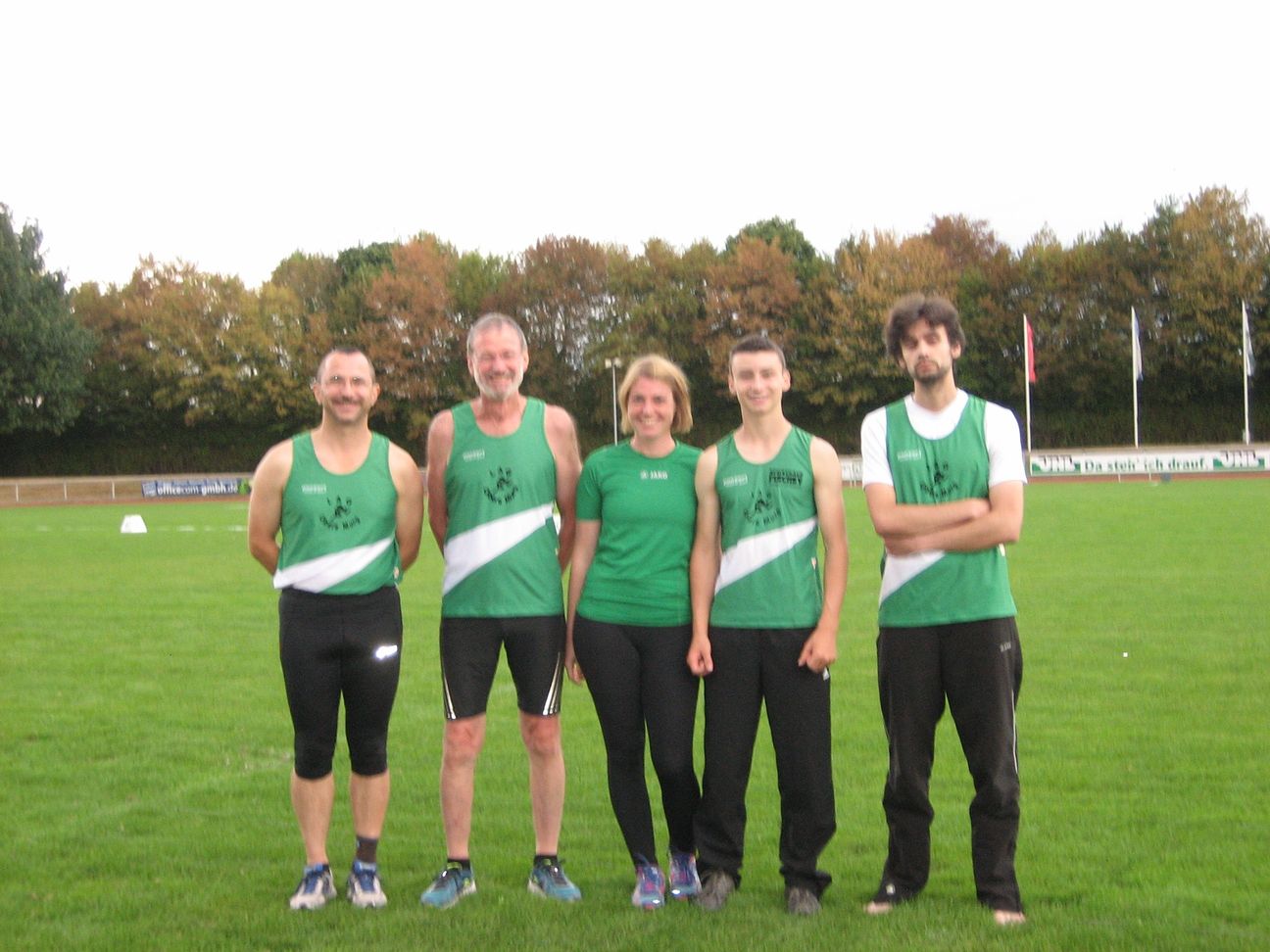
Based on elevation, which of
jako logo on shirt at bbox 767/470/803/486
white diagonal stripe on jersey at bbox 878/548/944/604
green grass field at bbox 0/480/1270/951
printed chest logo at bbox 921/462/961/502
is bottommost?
green grass field at bbox 0/480/1270/951

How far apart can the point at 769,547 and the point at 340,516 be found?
1.45 m

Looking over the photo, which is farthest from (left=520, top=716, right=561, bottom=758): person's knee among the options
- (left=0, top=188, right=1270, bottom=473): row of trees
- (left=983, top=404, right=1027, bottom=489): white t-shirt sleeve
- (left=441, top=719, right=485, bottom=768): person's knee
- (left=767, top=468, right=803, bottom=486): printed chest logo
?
(left=0, top=188, right=1270, bottom=473): row of trees

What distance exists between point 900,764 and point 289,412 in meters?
51.6

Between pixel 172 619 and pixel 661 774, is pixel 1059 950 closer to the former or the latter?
pixel 661 774

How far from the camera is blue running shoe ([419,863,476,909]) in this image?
4434 millimetres

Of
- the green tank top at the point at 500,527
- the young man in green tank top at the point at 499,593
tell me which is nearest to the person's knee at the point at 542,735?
the young man in green tank top at the point at 499,593

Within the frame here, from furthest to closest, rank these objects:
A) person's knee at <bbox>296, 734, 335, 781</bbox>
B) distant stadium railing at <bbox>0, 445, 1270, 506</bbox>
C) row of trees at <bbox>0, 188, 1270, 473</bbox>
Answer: row of trees at <bbox>0, 188, 1270, 473</bbox> < distant stadium railing at <bbox>0, 445, 1270, 506</bbox> < person's knee at <bbox>296, 734, 335, 781</bbox>

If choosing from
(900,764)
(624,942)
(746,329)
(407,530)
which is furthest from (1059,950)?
(746,329)

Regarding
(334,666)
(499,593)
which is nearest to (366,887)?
(334,666)

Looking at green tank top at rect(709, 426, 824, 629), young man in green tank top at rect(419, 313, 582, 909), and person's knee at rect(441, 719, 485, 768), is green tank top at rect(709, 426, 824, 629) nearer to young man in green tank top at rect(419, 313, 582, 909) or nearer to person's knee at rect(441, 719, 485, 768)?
→ young man in green tank top at rect(419, 313, 582, 909)

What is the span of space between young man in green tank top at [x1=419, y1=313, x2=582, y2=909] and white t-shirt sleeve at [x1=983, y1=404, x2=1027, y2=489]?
1461 mm

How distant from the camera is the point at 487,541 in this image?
4.54 m

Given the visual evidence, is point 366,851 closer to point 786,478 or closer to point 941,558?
point 786,478

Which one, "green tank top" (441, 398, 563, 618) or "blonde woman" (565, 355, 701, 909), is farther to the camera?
"green tank top" (441, 398, 563, 618)
